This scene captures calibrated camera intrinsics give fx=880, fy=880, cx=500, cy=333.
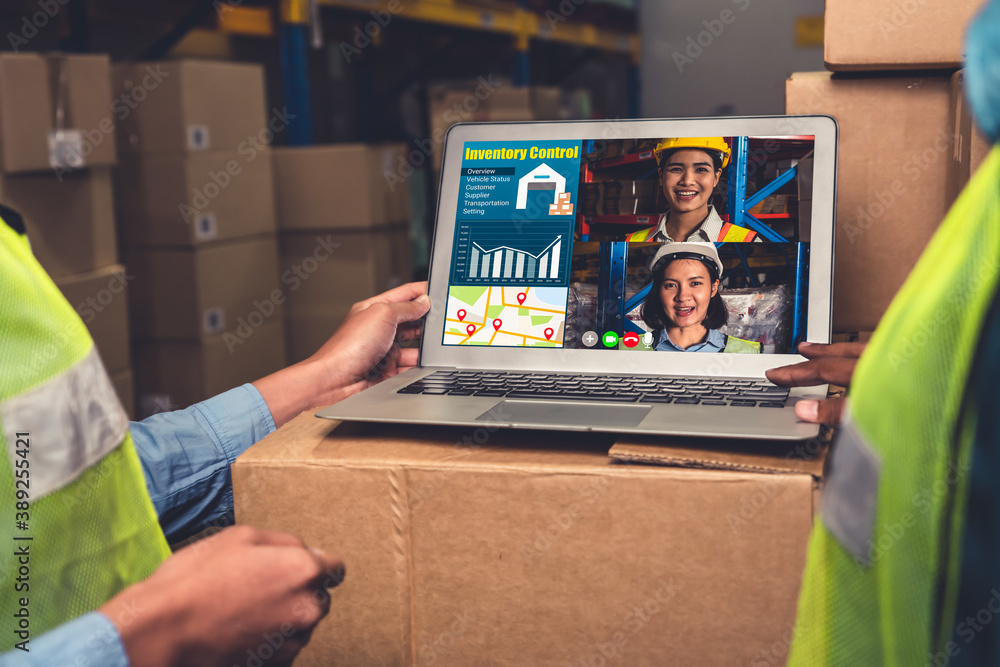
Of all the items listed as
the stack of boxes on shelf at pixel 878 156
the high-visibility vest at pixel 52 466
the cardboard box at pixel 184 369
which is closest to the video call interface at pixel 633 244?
the stack of boxes on shelf at pixel 878 156

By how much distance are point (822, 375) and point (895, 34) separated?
1.38ft

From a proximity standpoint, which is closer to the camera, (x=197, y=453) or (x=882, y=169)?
(x=197, y=453)

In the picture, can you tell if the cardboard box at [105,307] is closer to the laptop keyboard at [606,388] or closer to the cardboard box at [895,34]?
the laptop keyboard at [606,388]

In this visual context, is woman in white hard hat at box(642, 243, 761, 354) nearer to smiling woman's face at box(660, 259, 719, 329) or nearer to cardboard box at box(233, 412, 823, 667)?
smiling woman's face at box(660, 259, 719, 329)

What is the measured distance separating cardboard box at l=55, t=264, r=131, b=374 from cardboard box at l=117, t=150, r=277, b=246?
223 mm

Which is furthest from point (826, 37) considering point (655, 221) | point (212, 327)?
point (212, 327)

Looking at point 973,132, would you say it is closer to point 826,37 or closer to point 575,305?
point 826,37

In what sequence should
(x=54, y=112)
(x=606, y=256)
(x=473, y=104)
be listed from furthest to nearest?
1. (x=473, y=104)
2. (x=54, y=112)
3. (x=606, y=256)

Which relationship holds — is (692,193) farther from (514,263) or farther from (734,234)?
(514,263)

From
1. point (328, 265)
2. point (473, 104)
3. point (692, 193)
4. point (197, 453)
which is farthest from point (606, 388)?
point (473, 104)

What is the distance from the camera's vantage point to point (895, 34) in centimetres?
89

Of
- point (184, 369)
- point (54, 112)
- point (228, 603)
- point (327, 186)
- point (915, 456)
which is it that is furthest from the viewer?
point (327, 186)

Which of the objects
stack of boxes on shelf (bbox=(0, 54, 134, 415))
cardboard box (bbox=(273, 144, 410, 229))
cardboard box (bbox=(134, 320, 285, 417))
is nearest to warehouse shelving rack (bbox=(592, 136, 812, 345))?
stack of boxes on shelf (bbox=(0, 54, 134, 415))

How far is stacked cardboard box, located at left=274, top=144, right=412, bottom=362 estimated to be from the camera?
2615 millimetres
